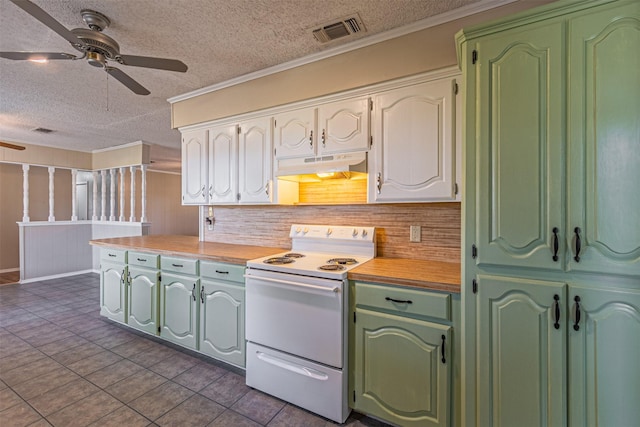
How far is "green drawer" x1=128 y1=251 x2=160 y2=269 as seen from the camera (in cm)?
273

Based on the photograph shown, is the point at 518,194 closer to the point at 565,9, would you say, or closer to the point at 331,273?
the point at 565,9

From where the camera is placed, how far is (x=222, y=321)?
7.63 feet

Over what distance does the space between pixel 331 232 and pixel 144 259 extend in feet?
5.91

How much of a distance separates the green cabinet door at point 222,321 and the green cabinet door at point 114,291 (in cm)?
115

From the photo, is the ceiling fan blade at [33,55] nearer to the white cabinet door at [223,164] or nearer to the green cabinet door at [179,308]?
the white cabinet door at [223,164]

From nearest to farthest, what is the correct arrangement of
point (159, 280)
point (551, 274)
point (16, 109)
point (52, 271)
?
point (551, 274)
point (159, 280)
point (16, 109)
point (52, 271)

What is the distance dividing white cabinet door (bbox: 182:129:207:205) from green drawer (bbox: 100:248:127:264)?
775mm

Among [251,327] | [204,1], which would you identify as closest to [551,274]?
[251,327]

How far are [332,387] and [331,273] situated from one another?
0.69 meters

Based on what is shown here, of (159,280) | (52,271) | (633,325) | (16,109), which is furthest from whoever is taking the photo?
(52,271)

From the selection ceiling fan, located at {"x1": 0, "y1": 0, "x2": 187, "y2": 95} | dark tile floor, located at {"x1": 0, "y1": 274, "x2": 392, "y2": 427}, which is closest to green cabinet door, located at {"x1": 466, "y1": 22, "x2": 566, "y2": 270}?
dark tile floor, located at {"x1": 0, "y1": 274, "x2": 392, "y2": 427}

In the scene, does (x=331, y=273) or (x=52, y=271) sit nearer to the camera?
(x=331, y=273)

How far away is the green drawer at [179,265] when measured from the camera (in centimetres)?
248

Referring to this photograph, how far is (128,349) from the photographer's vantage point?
9.03 feet
